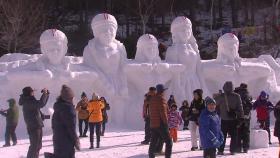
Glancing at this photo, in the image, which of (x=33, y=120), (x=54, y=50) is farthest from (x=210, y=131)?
(x=54, y=50)

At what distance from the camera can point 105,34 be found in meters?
17.4

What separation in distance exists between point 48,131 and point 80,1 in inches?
833

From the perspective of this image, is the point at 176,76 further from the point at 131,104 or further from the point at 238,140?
the point at 238,140

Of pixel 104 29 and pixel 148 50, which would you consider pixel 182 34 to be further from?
pixel 104 29

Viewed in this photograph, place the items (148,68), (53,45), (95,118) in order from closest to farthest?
(95,118) < (53,45) < (148,68)

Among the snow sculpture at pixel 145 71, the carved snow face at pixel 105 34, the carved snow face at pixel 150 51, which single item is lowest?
the snow sculpture at pixel 145 71

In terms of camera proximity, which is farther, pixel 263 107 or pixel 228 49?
pixel 228 49

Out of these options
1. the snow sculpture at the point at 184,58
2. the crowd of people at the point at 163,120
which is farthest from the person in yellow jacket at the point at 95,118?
the snow sculpture at the point at 184,58

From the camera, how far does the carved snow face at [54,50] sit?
16462 millimetres

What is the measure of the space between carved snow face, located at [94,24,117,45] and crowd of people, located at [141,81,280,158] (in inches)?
208

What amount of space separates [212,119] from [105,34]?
862 cm

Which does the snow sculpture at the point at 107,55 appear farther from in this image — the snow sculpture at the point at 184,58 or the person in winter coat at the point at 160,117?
the person in winter coat at the point at 160,117

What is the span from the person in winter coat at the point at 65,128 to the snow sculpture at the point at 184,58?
1049cm

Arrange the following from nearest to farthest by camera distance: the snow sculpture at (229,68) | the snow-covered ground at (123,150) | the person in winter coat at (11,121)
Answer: the snow-covered ground at (123,150), the person in winter coat at (11,121), the snow sculpture at (229,68)
